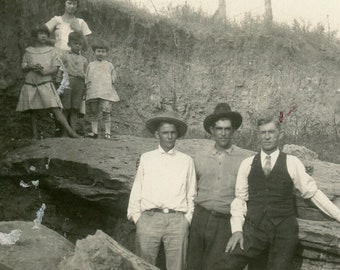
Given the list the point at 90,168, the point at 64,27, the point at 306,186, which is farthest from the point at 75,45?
the point at 306,186

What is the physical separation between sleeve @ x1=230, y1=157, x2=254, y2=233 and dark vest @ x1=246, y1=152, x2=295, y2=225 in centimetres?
6

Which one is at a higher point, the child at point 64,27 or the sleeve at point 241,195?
the child at point 64,27

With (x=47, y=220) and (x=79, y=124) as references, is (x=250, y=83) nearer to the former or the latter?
(x=79, y=124)

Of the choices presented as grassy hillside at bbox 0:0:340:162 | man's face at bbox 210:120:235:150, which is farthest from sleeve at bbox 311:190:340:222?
grassy hillside at bbox 0:0:340:162

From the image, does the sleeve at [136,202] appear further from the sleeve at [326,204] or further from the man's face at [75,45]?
the man's face at [75,45]

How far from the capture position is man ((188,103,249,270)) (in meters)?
4.67

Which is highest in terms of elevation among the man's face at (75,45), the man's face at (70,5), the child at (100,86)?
the man's face at (70,5)

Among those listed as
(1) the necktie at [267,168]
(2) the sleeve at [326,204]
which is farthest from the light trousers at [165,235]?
(2) the sleeve at [326,204]

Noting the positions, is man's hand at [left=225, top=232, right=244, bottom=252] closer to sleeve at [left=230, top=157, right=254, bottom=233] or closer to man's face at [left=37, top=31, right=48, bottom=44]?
sleeve at [left=230, top=157, right=254, bottom=233]

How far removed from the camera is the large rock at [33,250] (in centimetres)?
471

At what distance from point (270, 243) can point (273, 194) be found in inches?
16.5

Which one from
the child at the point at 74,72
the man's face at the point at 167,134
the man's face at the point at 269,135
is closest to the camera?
the man's face at the point at 269,135

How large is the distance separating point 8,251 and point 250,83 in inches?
362

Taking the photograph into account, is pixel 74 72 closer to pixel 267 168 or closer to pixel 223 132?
pixel 223 132
